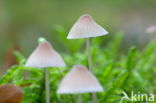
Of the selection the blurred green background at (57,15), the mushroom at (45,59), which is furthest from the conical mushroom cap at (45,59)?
the blurred green background at (57,15)

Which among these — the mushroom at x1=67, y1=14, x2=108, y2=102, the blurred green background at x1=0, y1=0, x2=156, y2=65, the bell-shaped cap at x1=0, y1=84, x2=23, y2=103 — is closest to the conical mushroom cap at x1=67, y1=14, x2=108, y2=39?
the mushroom at x1=67, y1=14, x2=108, y2=102

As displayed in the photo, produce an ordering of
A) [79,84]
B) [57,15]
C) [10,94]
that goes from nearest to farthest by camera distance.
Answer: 1. [79,84]
2. [10,94]
3. [57,15]

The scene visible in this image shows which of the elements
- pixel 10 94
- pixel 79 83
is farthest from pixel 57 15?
pixel 79 83

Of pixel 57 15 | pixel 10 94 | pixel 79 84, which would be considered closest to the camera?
pixel 79 84

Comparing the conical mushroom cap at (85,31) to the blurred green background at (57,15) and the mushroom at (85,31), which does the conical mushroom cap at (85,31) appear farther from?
the blurred green background at (57,15)

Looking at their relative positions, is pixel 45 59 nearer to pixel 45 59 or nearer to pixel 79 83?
pixel 45 59

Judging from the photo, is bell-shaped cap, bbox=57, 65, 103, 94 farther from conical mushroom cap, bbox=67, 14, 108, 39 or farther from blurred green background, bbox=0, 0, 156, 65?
blurred green background, bbox=0, 0, 156, 65

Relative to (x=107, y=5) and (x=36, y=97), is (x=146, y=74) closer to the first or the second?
(x=36, y=97)

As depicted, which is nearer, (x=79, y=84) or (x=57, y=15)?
(x=79, y=84)

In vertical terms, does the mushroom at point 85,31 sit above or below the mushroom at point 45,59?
above
